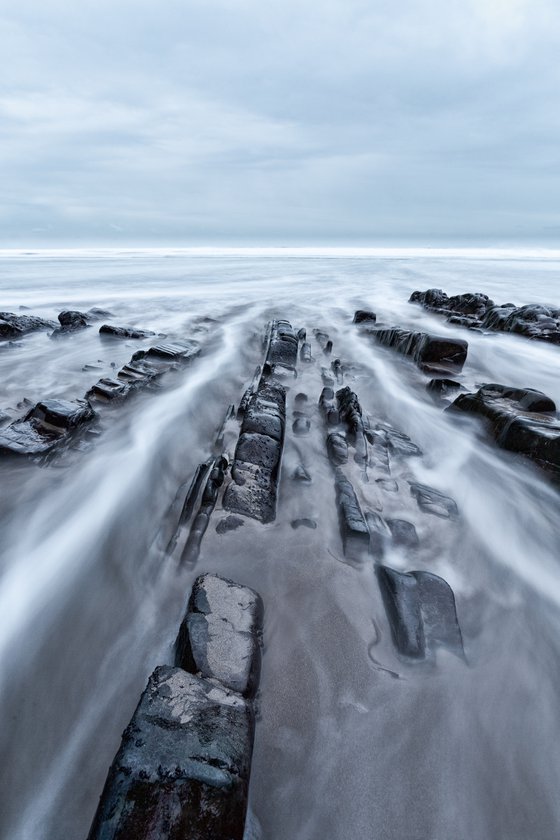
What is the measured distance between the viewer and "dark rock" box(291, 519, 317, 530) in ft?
A: 9.00

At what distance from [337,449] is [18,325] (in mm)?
7803

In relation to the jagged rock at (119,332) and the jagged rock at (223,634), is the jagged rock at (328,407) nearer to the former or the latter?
the jagged rock at (223,634)

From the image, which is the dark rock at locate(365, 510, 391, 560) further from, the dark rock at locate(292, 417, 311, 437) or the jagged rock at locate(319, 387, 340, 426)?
the jagged rock at locate(319, 387, 340, 426)

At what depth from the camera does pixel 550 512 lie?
3.11 m

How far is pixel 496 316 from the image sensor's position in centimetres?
971

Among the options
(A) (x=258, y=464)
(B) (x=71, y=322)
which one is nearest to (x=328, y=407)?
(A) (x=258, y=464)

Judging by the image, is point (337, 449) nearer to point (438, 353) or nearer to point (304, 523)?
point (304, 523)

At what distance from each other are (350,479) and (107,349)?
562 centimetres

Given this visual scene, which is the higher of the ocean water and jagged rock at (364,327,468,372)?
jagged rock at (364,327,468,372)

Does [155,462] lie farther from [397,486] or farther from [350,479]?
[397,486]

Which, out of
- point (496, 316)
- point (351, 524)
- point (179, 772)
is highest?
point (179, 772)

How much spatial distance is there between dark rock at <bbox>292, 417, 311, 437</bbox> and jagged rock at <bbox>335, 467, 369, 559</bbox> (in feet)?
3.41

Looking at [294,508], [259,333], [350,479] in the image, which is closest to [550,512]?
[350,479]

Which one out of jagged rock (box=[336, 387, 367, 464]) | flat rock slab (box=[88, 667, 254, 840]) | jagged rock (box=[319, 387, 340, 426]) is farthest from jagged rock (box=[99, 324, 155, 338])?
flat rock slab (box=[88, 667, 254, 840])
